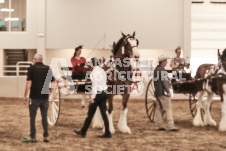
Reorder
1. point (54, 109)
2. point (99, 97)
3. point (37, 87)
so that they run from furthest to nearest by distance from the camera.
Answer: point (54, 109) → point (99, 97) → point (37, 87)

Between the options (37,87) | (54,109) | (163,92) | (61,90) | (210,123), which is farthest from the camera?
(61,90)

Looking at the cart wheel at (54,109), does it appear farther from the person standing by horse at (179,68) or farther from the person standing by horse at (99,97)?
the person standing by horse at (179,68)

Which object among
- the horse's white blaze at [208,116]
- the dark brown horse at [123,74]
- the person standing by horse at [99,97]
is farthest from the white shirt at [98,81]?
the horse's white blaze at [208,116]

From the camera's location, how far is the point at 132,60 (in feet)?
37.0

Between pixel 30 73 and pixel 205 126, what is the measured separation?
17.5 feet

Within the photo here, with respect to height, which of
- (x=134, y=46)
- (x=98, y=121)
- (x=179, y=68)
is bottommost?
(x=98, y=121)

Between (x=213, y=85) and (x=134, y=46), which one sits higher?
(x=134, y=46)

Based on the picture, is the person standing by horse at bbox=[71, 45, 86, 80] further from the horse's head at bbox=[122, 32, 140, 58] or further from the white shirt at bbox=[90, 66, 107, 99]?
the white shirt at bbox=[90, 66, 107, 99]

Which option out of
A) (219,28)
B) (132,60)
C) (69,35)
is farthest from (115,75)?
(219,28)

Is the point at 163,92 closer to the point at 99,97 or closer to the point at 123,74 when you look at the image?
the point at 123,74

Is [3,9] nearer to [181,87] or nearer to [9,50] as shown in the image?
[9,50]

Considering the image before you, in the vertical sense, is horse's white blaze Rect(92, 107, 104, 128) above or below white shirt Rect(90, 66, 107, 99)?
below

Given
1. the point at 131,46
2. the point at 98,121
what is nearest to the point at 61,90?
the point at 98,121

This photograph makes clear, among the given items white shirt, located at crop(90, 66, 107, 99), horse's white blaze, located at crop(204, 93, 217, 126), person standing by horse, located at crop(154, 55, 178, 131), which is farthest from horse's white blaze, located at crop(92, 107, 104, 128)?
horse's white blaze, located at crop(204, 93, 217, 126)
